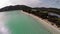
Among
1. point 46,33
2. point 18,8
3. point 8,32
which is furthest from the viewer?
point 18,8

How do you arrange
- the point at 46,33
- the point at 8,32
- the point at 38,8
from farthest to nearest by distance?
1. the point at 38,8
2. the point at 8,32
3. the point at 46,33

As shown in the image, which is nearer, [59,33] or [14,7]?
[59,33]

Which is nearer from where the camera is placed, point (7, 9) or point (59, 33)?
point (59, 33)

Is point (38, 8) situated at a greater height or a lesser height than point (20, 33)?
lesser

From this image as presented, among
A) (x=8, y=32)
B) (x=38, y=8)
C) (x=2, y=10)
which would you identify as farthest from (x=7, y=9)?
(x=8, y=32)

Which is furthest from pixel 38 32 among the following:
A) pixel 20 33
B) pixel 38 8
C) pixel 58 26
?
pixel 38 8

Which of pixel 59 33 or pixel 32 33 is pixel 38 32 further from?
pixel 59 33

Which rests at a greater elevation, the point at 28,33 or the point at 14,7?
the point at 28,33

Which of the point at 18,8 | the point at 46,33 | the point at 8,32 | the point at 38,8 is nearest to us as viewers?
the point at 46,33

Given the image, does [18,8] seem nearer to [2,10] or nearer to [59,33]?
[2,10]
